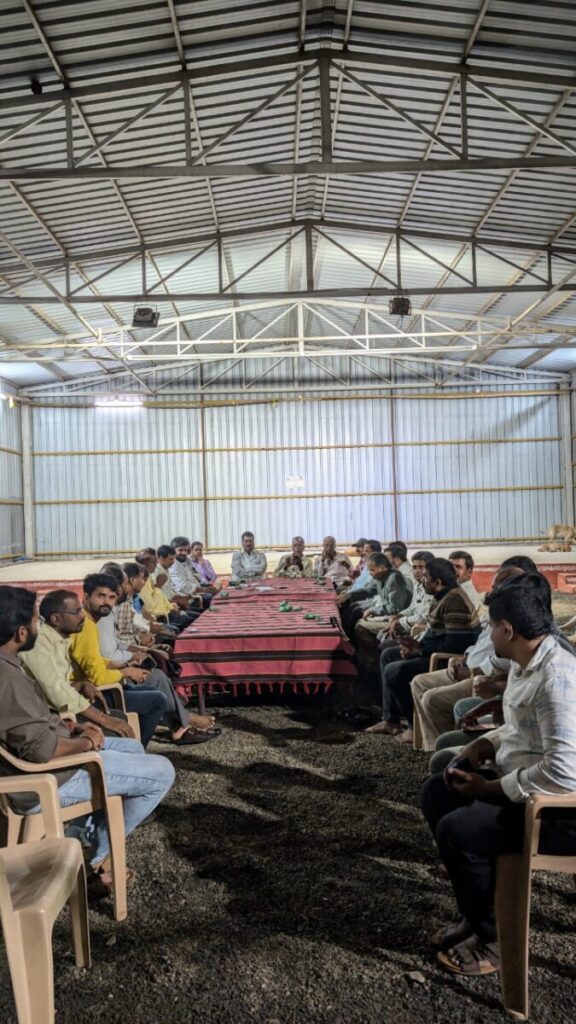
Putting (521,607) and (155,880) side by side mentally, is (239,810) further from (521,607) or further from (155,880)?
(521,607)

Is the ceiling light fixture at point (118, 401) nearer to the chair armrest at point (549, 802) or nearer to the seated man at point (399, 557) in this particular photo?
the seated man at point (399, 557)

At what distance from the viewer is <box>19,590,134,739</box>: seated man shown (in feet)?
9.76

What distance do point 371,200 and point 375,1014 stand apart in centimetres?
953

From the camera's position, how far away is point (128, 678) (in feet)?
13.9

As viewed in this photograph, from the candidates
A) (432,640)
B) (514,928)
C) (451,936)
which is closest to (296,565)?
(432,640)

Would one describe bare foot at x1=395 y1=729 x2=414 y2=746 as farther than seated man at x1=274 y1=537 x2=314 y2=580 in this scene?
No

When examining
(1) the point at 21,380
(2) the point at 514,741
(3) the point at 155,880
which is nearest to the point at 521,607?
(2) the point at 514,741

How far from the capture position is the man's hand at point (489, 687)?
322 cm

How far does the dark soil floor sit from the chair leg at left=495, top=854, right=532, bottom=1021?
6cm

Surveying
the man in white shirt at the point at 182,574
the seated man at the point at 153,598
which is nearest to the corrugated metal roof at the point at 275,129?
the man in white shirt at the point at 182,574

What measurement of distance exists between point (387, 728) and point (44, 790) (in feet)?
8.43

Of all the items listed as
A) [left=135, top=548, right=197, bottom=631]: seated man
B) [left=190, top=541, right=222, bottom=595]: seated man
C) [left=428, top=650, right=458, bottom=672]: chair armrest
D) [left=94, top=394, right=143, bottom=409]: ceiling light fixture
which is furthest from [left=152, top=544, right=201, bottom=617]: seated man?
[left=94, top=394, right=143, bottom=409]: ceiling light fixture

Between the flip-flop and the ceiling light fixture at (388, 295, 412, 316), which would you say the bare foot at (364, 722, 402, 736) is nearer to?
the flip-flop

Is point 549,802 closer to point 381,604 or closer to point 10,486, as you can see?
point 381,604
